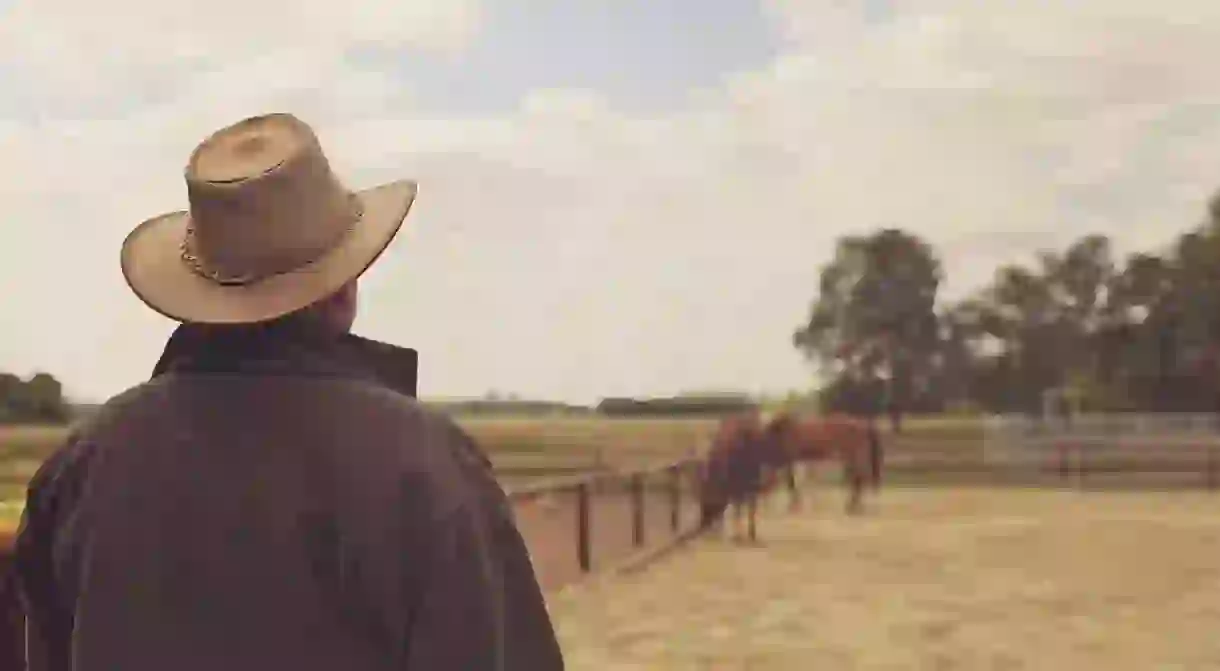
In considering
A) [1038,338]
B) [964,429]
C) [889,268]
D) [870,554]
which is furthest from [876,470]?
[889,268]

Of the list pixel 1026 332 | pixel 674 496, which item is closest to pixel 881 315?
pixel 1026 332

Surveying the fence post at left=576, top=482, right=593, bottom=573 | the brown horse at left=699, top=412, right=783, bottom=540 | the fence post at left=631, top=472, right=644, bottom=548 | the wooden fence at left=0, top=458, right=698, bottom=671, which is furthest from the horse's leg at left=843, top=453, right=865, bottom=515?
the fence post at left=576, top=482, right=593, bottom=573

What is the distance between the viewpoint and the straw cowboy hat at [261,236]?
1.37 m

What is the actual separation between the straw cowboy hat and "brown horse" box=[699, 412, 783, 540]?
10.5 metres

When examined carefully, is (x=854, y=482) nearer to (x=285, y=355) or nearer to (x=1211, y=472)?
(x=1211, y=472)

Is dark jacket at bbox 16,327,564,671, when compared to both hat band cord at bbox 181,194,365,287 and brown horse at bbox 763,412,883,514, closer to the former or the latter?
hat band cord at bbox 181,194,365,287

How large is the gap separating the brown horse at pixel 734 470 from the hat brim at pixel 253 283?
10421mm

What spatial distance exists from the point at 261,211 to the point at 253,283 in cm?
7

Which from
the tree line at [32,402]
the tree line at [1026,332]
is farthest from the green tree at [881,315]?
the tree line at [32,402]

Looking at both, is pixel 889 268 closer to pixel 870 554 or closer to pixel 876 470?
pixel 876 470

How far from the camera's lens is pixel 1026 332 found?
40844mm

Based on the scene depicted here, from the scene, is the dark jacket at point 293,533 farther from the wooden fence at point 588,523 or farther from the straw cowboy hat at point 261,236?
the wooden fence at point 588,523

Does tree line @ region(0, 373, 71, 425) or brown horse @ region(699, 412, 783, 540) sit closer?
tree line @ region(0, 373, 71, 425)

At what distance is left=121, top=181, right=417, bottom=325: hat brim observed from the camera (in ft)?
4.44
